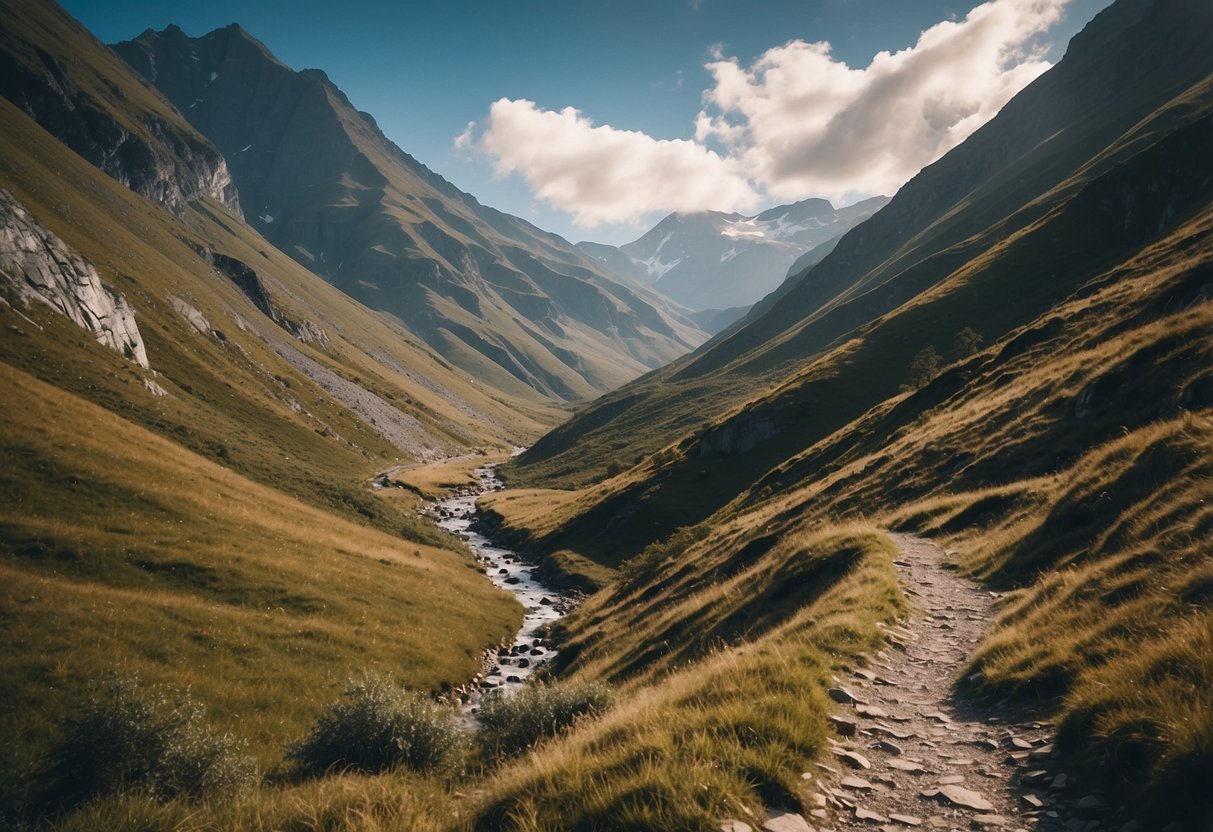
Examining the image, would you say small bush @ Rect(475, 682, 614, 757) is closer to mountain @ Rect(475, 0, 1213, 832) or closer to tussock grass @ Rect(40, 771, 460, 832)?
mountain @ Rect(475, 0, 1213, 832)

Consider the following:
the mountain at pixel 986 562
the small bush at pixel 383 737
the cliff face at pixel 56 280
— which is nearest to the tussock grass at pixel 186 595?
the small bush at pixel 383 737

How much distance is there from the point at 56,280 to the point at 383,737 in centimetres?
10319

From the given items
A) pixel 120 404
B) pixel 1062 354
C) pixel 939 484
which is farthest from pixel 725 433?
pixel 120 404

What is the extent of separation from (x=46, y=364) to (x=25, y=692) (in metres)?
58.6

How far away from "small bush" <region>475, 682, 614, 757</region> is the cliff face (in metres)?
93.0

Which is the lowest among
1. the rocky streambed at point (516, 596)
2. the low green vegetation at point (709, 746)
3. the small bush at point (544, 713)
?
the rocky streambed at point (516, 596)

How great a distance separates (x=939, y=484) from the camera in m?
33.5

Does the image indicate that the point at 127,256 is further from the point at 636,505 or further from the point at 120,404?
the point at 636,505

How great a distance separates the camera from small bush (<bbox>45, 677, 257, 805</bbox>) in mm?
13641

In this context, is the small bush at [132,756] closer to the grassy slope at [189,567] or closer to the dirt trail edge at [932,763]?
the grassy slope at [189,567]

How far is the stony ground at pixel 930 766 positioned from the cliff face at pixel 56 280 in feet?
329

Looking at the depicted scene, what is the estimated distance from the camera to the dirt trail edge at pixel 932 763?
6707 millimetres

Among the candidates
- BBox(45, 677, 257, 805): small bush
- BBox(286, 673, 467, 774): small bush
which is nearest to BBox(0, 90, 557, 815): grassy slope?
BBox(45, 677, 257, 805): small bush

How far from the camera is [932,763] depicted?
8.27m
